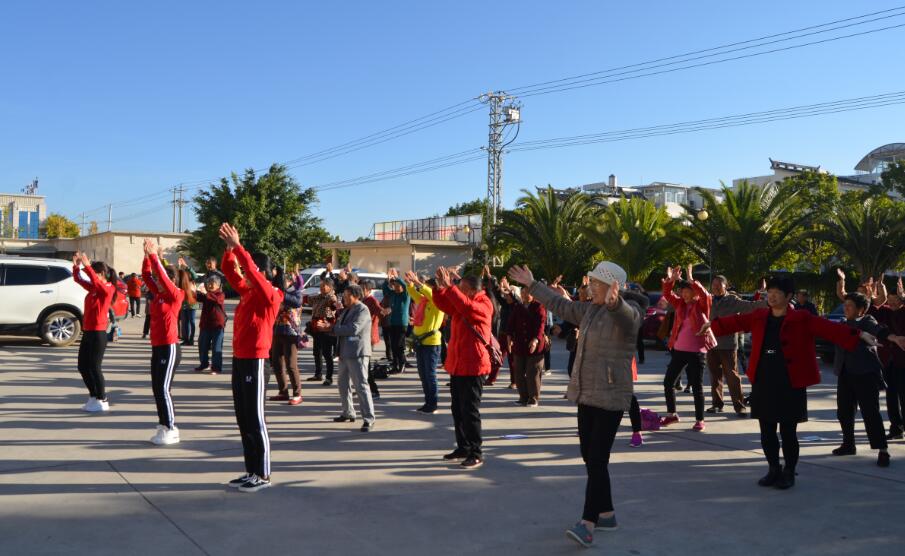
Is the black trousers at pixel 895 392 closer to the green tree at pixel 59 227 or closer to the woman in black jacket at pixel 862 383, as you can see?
the woman in black jacket at pixel 862 383

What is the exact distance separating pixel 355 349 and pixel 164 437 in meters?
2.15

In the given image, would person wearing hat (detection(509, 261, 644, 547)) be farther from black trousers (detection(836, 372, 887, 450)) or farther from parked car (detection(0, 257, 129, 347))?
parked car (detection(0, 257, 129, 347))

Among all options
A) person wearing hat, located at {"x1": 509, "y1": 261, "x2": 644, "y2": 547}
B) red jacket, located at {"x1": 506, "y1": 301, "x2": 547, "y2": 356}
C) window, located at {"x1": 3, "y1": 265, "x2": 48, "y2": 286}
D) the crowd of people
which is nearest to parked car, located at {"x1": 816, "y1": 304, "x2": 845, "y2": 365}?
the crowd of people

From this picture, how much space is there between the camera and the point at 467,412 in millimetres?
7012

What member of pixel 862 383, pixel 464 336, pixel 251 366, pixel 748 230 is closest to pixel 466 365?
pixel 464 336

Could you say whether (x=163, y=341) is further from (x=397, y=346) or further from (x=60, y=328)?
(x=60, y=328)

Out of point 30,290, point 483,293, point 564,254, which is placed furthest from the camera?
point 564,254

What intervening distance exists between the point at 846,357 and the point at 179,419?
A: 720 centimetres

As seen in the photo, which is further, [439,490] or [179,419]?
[179,419]

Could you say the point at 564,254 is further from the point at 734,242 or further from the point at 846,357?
the point at 846,357

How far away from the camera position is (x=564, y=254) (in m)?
29.6

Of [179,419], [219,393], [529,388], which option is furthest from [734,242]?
[179,419]

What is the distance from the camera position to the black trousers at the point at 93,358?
9109 mm

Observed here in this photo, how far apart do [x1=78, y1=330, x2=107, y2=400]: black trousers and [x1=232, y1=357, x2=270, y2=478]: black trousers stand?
3.68 meters
